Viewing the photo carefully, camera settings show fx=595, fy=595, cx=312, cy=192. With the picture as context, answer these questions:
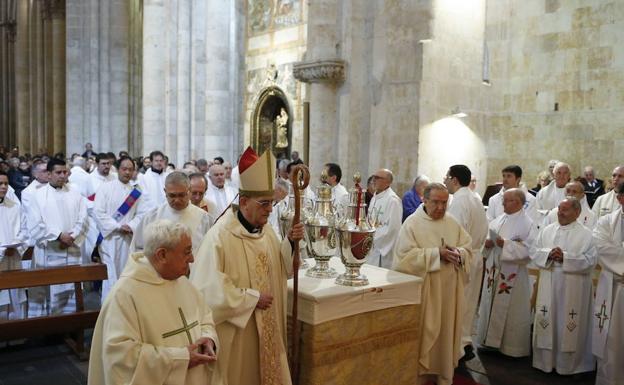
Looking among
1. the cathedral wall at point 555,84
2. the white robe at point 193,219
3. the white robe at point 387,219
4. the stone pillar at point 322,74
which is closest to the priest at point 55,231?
the white robe at point 193,219

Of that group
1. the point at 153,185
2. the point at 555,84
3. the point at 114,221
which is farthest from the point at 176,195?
the point at 555,84

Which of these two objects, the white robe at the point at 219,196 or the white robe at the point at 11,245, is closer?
the white robe at the point at 11,245

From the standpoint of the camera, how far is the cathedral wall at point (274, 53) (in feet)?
51.2

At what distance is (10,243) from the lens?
670cm

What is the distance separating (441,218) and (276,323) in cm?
207

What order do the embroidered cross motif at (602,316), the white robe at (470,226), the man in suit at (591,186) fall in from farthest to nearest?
the man in suit at (591,186) → the white robe at (470,226) → the embroidered cross motif at (602,316)

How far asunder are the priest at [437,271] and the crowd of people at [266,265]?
12mm

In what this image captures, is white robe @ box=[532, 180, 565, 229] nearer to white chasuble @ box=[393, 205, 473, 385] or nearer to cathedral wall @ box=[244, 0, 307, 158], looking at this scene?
white chasuble @ box=[393, 205, 473, 385]

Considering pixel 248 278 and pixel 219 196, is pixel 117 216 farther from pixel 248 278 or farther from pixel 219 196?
pixel 248 278

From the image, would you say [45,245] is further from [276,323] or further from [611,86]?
[611,86]

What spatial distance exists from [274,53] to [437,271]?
488 inches

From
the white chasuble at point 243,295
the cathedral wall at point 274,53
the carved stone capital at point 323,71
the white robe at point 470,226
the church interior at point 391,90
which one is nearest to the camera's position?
the white chasuble at point 243,295

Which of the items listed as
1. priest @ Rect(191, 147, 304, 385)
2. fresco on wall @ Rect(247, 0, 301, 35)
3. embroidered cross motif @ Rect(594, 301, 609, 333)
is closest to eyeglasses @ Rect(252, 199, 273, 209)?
priest @ Rect(191, 147, 304, 385)

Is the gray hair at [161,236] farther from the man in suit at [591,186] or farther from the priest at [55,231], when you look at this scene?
the man in suit at [591,186]
